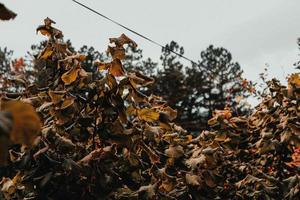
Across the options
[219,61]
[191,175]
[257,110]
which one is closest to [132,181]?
[191,175]

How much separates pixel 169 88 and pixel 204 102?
575 cm

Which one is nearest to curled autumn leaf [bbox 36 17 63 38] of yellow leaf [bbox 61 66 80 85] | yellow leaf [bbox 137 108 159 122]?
yellow leaf [bbox 61 66 80 85]

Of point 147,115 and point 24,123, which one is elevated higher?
point 147,115

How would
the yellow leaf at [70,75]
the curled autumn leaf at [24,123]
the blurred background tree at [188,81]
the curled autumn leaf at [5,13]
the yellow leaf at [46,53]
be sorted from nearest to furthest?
the curled autumn leaf at [24,123], the curled autumn leaf at [5,13], the yellow leaf at [70,75], the yellow leaf at [46,53], the blurred background tree at [188,81]

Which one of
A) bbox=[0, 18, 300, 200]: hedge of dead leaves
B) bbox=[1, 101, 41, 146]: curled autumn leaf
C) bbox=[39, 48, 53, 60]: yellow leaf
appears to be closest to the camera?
bbox=[1, 101, 41, 146]: curled autumn leaf

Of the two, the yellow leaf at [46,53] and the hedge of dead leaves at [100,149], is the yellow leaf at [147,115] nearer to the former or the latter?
the hedge of dead leaves at [100,149]

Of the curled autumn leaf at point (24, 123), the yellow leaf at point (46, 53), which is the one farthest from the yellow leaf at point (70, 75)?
the curled autumn leaf at point (24, 123)

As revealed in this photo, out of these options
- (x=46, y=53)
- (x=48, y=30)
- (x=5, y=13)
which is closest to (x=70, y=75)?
(x=46, y=53)

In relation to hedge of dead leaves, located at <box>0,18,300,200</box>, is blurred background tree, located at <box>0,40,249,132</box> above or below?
above

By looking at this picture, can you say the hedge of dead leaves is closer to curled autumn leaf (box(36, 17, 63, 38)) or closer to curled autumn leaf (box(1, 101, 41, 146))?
curled autumn leaf (box(36, 17, 63, 38))

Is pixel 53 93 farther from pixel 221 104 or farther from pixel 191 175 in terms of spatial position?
pixel 221 104

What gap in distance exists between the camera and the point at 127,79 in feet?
7.28

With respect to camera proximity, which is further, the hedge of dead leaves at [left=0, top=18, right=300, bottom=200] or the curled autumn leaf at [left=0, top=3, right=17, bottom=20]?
the hedge of dead leaves at [left=0, top=18, right=300, bottom=200]

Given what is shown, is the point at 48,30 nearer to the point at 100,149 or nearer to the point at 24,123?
the point at 100,149
